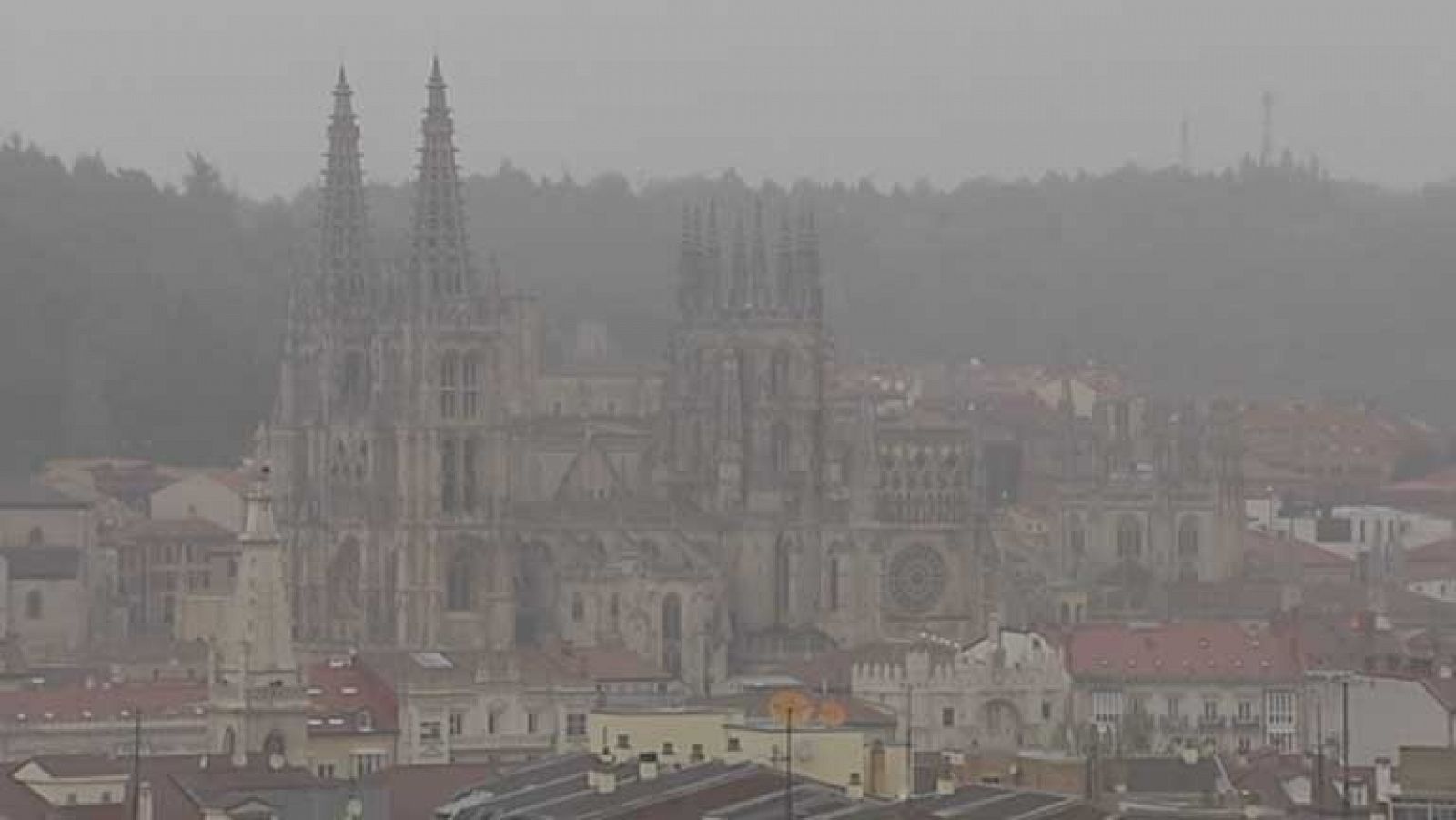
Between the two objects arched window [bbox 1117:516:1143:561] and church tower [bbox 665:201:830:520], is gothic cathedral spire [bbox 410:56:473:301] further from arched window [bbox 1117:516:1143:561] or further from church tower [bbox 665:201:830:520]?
arched window [bbox 1117:516:1143:561]

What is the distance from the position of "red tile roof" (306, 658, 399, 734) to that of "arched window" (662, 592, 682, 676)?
48.2ft

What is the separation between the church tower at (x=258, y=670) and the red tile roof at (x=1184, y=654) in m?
20.5

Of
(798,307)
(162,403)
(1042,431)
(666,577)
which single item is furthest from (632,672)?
(1042,431)

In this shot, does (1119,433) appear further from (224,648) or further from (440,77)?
(224,648)

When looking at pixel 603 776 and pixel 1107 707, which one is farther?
pixel 1107 707

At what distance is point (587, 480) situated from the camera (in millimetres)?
131375

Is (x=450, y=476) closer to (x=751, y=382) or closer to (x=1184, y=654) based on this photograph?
(x=751, y=382)

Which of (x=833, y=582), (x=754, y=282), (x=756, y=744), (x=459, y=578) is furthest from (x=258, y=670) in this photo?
(x=754, y=282)

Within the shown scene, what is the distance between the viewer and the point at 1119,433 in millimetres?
153125

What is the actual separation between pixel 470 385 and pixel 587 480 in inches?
172

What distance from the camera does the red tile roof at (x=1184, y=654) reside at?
110 metres

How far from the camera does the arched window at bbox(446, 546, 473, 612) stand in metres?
126

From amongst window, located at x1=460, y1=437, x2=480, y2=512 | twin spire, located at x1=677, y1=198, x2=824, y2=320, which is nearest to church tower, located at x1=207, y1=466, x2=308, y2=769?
window, located at x1=460, y1=437, x2=480, y2=512

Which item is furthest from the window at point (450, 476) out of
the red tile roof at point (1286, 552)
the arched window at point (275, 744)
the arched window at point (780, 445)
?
the arched window at point (275, 744)
